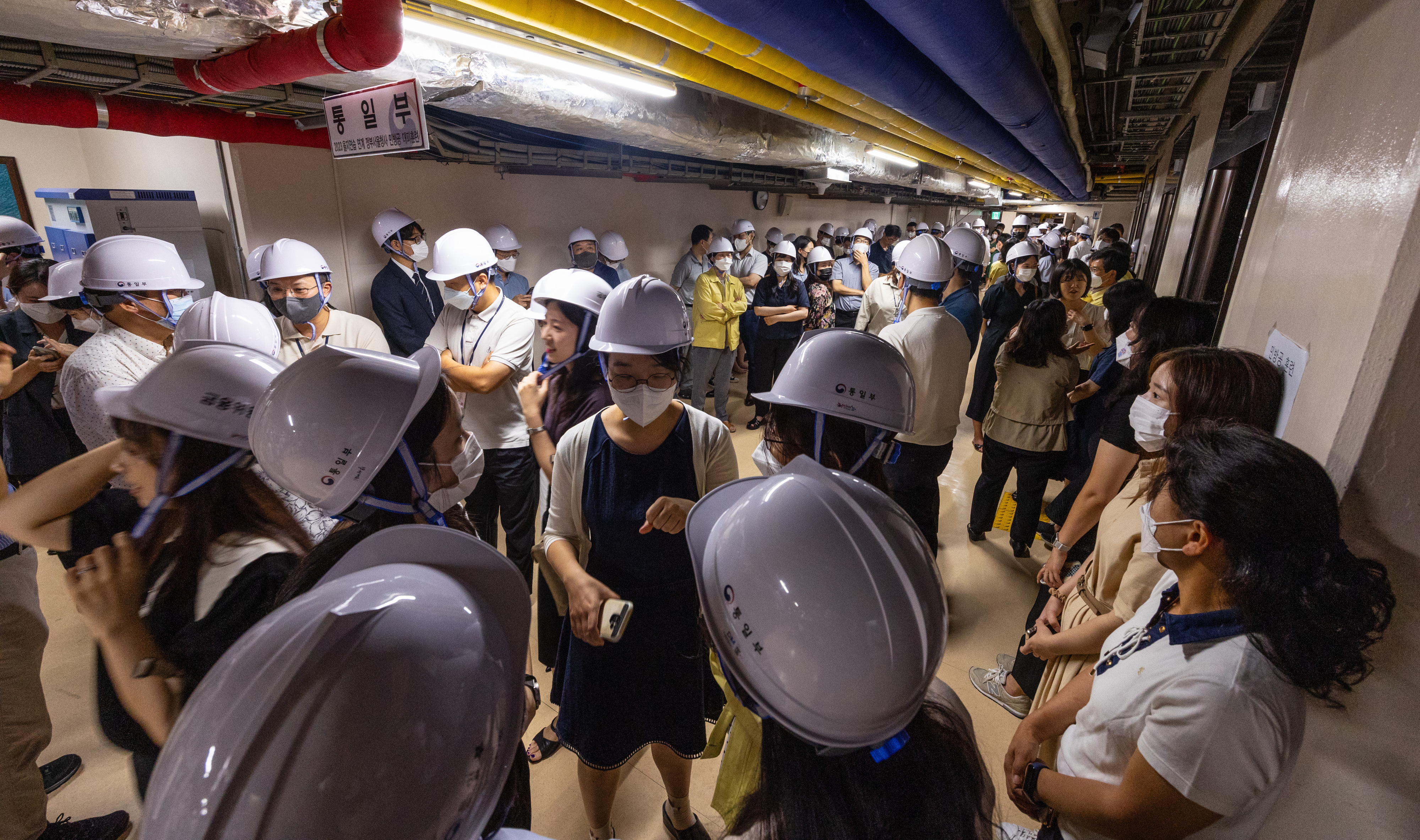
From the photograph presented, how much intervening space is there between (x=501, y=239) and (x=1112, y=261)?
230 inches

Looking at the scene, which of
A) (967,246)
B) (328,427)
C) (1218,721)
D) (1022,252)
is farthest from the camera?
(1022,252)

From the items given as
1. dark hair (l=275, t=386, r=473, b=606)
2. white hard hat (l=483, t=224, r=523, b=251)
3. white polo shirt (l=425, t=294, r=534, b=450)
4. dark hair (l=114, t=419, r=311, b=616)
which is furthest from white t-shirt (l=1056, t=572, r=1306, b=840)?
white hard hat (l=483, t=224, r=523, b=251)

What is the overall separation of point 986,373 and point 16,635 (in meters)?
Result: 4.97

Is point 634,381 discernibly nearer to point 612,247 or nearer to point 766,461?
point 766,461

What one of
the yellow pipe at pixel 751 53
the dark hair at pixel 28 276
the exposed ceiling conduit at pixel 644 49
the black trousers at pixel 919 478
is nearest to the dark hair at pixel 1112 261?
the yellow pipe at pixel 751 53

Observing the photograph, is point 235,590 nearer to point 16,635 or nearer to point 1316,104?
point 16,635

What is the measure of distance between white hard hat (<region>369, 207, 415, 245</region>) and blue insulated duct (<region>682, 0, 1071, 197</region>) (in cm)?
320

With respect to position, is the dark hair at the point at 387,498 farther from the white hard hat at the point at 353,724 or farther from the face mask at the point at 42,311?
the face mask at the point at 42,311

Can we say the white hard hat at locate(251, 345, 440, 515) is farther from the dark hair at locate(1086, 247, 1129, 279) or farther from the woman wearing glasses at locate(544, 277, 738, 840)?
the dark hair at locate(1086, 247, 1129, 279)

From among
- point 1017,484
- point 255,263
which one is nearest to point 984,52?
point 1017,484

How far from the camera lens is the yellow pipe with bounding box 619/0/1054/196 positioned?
7.86ft

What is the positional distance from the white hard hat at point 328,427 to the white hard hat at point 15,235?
15.1ft

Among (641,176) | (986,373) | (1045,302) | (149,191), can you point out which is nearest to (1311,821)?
(1045,302)

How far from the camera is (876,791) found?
78 centimetres
